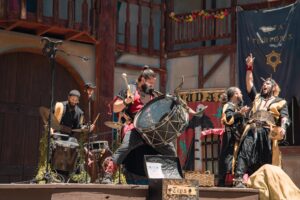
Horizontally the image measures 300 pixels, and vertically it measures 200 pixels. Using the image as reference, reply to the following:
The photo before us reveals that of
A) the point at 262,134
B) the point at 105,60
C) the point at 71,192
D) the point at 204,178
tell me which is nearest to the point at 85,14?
the point at 105,60

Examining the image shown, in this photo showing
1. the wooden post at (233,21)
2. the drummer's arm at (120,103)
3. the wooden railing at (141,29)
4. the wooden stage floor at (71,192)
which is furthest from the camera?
the wooden railing at (141,29)

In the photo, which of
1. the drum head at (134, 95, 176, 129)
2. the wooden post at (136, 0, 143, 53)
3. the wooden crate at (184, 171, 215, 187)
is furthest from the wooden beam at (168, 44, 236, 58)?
the wooden crate at (184, 171, 215, 187)

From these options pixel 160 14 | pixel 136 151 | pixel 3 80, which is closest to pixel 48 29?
pixel 3 80

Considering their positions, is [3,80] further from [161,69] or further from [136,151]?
[136,151]

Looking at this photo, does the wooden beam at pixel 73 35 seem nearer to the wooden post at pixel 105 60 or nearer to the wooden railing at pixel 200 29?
the wooden post at pixel 105 60

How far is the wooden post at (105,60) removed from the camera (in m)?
13.8

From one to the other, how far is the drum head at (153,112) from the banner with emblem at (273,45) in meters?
7.17

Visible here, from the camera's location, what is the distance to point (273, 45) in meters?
13.8

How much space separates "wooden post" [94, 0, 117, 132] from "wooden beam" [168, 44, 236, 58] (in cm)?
180

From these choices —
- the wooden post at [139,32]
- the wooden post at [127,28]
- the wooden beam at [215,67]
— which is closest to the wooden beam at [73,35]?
the wooden post at [127,28]

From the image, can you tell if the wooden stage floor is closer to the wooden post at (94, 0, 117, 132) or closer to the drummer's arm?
the drummer's arm

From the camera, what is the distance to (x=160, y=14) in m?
15.7

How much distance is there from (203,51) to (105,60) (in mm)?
2504

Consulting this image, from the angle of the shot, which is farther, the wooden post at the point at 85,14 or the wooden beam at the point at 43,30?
the wooden post at the point at 85,14
